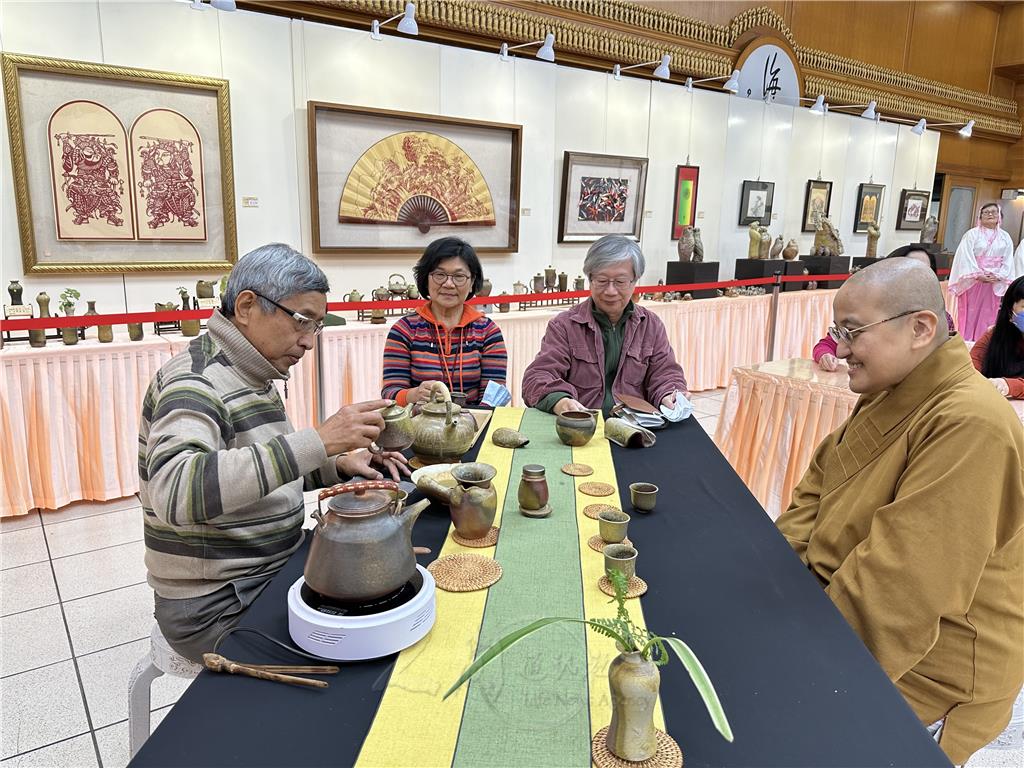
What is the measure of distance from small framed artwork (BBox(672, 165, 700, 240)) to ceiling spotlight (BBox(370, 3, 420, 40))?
12.4 ft

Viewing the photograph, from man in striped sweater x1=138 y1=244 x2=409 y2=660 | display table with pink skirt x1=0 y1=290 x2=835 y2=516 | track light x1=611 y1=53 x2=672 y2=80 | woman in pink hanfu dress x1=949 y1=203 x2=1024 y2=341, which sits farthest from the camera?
woman in pink hanfu dress x1=949 y1=203 x2=1024 y2=341

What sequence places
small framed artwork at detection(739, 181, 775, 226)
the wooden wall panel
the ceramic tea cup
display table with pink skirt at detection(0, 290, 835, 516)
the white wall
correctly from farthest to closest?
the wooden wall panel < small framed artwork at detection(739, 181, 775, 226) < the white wall < display table with pink skirt at detection(0, 290, 835, 516) < the ceramic tea cup

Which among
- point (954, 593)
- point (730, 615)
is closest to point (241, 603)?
point (730, 615)

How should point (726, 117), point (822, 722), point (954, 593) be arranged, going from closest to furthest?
point (822, 722), point (954, 593), point (726, 117)

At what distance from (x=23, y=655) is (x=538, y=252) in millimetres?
5490

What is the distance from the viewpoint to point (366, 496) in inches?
47.7

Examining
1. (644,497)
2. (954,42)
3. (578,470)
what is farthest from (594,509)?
(954,42)

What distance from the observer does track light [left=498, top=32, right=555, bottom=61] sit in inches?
226

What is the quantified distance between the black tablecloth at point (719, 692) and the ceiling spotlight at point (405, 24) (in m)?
4.73

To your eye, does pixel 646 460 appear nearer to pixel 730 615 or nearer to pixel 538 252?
pixel 730 615

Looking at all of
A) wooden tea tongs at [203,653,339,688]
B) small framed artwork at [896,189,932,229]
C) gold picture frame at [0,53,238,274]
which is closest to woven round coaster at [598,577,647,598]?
wooden tea tongs at [203,653,339,688]

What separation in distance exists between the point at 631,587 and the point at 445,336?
190cm

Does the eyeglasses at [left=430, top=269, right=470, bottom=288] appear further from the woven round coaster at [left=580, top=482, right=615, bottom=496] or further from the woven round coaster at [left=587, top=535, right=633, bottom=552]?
the woven round coaster at [left=587, top=535, right=633, bottom=552]

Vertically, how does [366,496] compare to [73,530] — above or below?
above
